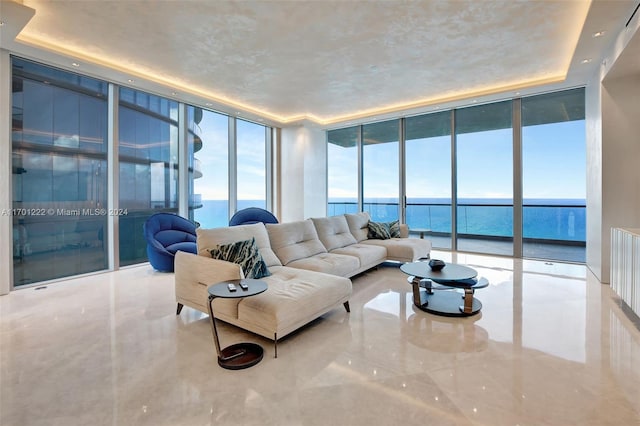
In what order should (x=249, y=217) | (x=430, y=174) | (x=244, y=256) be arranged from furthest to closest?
1. (x=430, y=174)
2. (x=249, y=217)
3. (x=244, y=256)

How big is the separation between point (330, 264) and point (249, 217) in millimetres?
2840

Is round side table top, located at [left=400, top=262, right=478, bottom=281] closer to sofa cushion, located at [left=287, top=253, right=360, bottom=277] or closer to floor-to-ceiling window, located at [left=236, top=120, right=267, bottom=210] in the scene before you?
sofa cushion, located at [left=287, top=253, right=360, bottom=277]

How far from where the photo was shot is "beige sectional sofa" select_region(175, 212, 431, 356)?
2373 mm

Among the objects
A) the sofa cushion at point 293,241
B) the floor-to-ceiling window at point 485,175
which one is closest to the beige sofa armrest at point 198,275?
the sofa cushion at point 293,241

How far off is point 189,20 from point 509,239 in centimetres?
686

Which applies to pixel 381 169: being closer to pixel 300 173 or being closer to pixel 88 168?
pixel 300 173

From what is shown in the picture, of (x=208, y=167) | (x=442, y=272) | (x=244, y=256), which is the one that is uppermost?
(x=208, y=167)

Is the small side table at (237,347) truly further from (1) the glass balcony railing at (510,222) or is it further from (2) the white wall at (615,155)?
(2) the white wall at (615,155)

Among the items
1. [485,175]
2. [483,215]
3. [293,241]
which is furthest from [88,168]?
[483,215]

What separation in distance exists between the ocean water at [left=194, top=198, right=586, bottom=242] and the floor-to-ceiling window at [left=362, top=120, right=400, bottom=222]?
0.08 feet

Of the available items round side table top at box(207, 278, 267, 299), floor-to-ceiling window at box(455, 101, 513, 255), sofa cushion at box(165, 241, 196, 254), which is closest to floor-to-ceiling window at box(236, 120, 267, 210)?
sofa cushion at box(165, 241, 196, 254)

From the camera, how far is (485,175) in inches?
241

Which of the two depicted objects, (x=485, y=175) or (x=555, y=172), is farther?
(x=485, y=175)

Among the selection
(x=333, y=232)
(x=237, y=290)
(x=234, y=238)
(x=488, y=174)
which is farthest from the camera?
(x=488, y=174)
